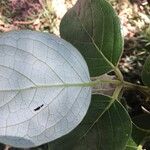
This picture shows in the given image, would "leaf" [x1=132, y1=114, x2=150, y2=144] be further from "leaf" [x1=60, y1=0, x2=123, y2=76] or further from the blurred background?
the blurred background

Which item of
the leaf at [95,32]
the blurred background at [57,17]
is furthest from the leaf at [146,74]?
the blurred background at [57,17]

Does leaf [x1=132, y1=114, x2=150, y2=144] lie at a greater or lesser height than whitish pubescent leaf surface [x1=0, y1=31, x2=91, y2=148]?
lesser

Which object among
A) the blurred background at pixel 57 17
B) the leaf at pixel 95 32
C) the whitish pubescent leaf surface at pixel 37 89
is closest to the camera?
the whitish pubescent leaf surface at pixel 37 89

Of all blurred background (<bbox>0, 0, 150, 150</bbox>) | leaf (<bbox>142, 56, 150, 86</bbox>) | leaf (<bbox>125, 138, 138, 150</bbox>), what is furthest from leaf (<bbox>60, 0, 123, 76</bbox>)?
blurred background (<bbox>0, 0, 150, 150</bbox>)

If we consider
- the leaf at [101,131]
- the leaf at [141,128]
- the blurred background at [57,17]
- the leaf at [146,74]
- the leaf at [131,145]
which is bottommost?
the blurred background at [57,17]

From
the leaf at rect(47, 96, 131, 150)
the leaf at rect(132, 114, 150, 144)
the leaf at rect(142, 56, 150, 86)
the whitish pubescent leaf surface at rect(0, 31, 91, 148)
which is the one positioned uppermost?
the whitish pubescent leaf surface at rect(0, 31, 91, 148)

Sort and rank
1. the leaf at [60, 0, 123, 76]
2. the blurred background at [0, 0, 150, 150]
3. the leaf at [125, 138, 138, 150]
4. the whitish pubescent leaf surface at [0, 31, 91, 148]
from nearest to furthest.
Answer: the whitish pubescent leaf surface at [0, 31, 91, 148]
the leaf at [60, 0, 123, 76]
the leaf at [125, 138, 138, 150]
the blurred background at [0, 0, 150, 150]

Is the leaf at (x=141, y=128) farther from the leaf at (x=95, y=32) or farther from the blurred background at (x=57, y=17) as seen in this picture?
the blurred background at (x=57, y=17)
